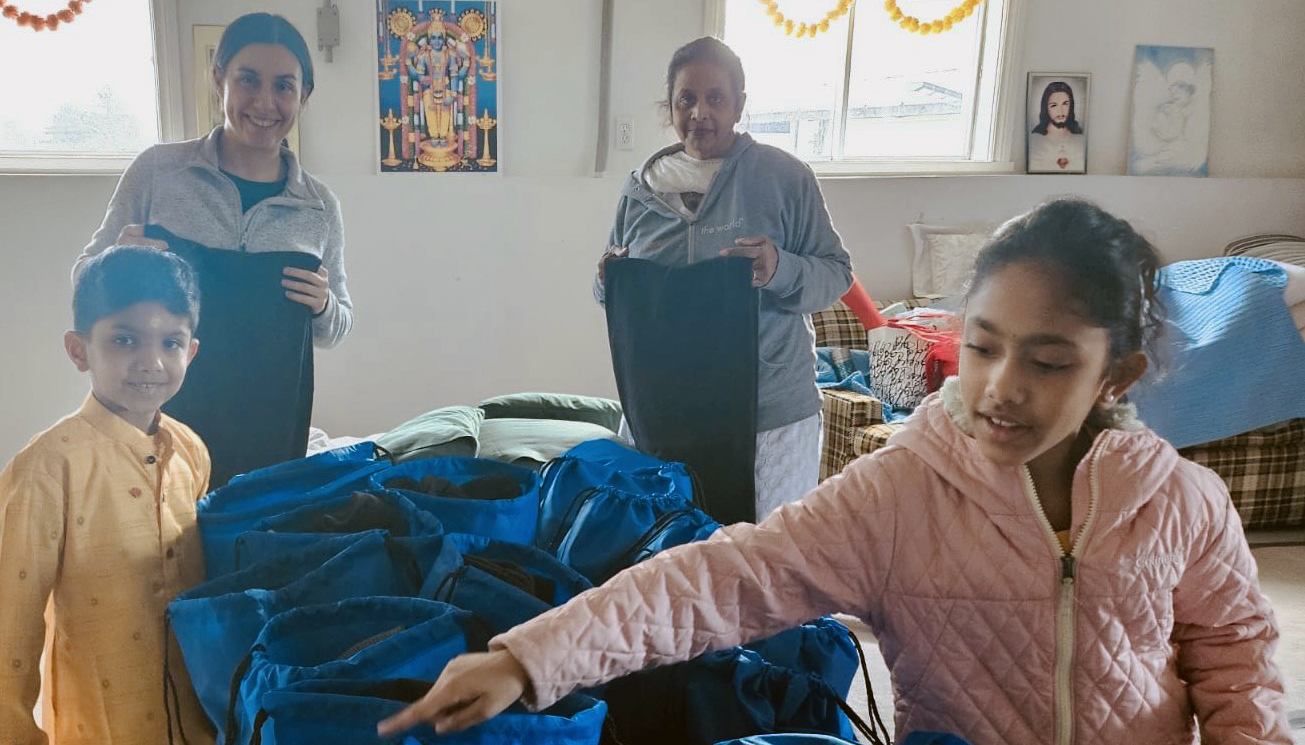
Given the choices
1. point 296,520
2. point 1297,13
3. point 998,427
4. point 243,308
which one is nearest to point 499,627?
point 296,520

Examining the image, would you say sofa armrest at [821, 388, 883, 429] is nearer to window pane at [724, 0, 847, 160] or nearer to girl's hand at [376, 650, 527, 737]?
window pane at [724, 0, 847, 160]

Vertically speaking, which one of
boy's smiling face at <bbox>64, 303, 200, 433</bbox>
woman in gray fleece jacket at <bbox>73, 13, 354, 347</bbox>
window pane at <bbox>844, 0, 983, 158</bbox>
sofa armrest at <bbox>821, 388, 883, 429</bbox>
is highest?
window pane at <bbox>844, 0, 983, 158</bbox>

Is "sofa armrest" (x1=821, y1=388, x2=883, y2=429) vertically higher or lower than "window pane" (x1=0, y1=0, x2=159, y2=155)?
lower

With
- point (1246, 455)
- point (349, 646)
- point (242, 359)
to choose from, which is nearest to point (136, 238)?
point (242, 359)

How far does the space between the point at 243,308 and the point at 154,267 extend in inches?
15.2

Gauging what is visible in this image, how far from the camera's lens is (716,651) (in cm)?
103

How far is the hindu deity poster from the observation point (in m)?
3.63

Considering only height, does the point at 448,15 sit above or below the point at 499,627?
above

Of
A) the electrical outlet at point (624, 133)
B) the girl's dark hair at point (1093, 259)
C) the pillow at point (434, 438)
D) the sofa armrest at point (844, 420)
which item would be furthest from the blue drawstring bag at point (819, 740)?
the electrical outlet at point (624, 133)

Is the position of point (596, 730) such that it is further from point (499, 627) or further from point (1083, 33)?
point (1083, 33)

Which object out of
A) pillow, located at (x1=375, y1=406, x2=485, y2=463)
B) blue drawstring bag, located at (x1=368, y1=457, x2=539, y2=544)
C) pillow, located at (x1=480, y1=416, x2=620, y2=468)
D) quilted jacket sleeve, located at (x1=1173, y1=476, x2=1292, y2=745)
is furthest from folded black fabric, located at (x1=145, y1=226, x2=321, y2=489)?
quilted jacket sleeve, located at (x1=1173, y1=476, x2=1292, y2=745)

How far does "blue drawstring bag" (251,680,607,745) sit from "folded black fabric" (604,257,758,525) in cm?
108

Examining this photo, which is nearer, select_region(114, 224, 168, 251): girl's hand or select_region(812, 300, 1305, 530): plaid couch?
select_region(114, 224, 168, 251): girl's hand

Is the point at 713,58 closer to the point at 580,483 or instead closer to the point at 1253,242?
the point at 580,483
